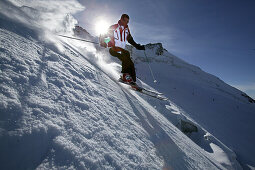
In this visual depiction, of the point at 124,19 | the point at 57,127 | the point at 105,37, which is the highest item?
the point at 124,19

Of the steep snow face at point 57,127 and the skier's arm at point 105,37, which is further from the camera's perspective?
the skier's arm at point 105,37

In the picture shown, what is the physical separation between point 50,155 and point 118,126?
109 cm

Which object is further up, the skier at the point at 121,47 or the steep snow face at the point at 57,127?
the skier at the point at 121,47

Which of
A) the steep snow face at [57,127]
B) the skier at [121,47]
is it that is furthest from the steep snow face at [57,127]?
the skier at [121,47]

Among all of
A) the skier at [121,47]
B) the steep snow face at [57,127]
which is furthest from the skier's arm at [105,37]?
the steep snow face at [57,127]

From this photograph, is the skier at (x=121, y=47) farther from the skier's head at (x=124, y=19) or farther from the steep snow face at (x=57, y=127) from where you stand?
the steep snow face at (x=57, y=127)

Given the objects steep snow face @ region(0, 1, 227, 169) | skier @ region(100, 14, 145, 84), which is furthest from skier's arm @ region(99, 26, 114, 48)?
steep snow face @ region(0, 1, 227, 169)

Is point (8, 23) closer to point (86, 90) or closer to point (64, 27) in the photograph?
point (86, 90)

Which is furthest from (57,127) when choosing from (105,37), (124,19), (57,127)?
(124,19)

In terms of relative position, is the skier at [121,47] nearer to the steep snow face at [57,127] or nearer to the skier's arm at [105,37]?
the skier's arm at [105,37]

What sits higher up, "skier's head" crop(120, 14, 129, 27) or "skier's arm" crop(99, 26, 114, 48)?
"skier's head" crop(120, 14, 129, 27)

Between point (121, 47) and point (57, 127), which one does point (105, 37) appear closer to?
point (121, 47)

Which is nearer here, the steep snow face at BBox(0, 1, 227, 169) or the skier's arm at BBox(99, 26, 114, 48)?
the steep snow face at BBox(0, 1, 227, 169)

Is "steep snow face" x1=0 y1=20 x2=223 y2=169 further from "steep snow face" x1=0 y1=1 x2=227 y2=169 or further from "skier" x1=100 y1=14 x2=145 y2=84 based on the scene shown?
"skier" x1=100 y1=14 x2=145 y2=84
